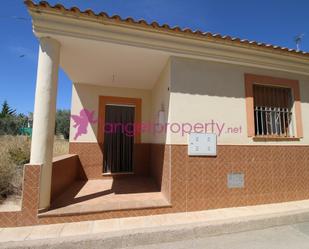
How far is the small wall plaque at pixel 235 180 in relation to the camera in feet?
16.5

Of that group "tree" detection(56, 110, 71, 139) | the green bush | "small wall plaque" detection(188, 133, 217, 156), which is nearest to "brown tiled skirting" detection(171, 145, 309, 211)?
"small wall plaque" detection(188, 133, 217, 156)

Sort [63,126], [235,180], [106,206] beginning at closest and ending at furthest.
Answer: [106,206] → [235,180] → [63,126]

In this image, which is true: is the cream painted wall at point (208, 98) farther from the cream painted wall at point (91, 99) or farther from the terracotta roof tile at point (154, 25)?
the cream painted wall at point (91, 99)

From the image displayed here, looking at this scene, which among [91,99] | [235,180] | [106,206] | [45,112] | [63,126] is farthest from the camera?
[63,126]

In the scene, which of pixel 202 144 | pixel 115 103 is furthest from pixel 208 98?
pixel 115 103

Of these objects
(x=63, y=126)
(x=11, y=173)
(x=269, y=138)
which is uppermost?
(x=63, y=126)

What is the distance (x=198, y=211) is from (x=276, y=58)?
482 centimetres

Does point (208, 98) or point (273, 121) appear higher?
point (208, 98)

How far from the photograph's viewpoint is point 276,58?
568cm

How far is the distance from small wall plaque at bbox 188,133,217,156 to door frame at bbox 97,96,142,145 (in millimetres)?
3484

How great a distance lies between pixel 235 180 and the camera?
507 centimetres

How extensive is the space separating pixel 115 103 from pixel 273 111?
218 inches

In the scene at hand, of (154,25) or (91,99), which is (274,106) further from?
(91,99)

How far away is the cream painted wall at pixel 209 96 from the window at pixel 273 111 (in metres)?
0.45
